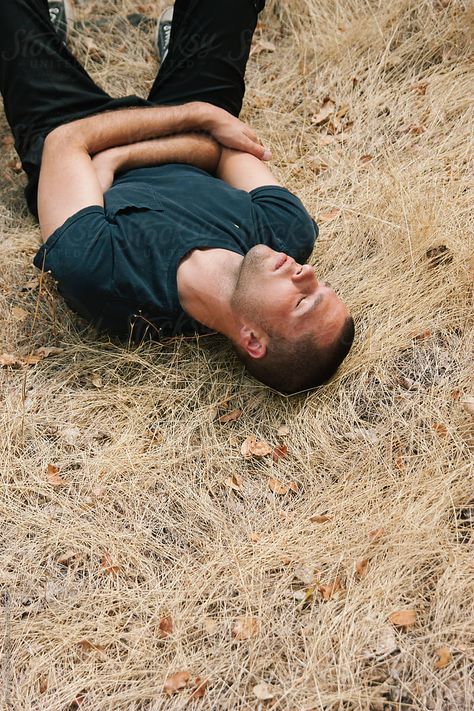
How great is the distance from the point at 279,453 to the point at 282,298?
0.87 metres

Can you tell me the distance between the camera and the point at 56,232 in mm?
4312

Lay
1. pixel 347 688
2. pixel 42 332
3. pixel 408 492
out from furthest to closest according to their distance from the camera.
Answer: pixel 42 332 < pixel 408 492 < pixel 347 688

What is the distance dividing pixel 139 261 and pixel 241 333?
734 mm

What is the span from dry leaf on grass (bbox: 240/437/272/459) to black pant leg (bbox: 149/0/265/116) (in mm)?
2604

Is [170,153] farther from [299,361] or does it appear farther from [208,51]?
[299,361]

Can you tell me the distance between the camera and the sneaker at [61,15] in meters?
6.36

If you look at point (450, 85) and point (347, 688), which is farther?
point (450, 85)

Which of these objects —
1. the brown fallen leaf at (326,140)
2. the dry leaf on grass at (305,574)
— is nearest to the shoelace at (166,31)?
the brown fallen leaf at (326,140)

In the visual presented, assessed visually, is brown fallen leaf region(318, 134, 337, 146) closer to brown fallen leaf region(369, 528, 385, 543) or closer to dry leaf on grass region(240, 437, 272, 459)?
dry leaf on grass region(240, 437, 272, 459)

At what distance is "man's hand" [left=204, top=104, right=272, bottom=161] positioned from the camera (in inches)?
201

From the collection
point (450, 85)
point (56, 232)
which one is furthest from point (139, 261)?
point (450, 85)

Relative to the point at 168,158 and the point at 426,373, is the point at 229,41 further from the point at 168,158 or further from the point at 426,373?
the point at 426,373

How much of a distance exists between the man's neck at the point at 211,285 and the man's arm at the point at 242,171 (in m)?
0.81

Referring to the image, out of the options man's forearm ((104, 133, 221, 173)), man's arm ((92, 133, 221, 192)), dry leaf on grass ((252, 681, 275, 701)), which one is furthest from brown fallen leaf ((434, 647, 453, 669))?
man's forearm ((104, 133, 221, 173))
